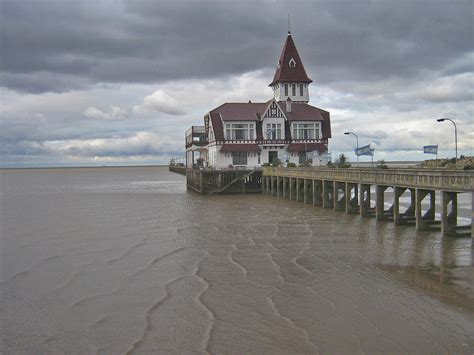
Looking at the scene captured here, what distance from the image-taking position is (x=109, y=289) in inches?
554

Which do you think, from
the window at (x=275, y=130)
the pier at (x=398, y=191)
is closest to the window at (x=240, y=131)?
the window at (x=275, y=130)

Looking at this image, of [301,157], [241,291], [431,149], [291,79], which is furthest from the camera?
[291,79]

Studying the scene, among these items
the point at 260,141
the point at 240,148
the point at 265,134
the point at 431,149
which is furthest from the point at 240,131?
the point at 431,149

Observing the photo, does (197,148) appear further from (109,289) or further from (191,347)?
(191,347)

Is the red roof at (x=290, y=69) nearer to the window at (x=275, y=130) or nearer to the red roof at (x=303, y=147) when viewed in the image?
the window at (x=275, y=130)

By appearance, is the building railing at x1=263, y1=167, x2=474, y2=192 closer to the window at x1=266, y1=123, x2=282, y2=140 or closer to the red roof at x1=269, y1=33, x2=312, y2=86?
the window at x1=266, y1=123, x2=282, y2=140

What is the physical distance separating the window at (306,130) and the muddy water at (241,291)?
106ft

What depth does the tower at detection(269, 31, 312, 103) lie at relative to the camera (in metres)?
65.1

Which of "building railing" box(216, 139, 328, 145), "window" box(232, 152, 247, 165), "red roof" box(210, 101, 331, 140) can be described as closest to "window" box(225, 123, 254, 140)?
"building railing" box(216, 139, 328, 145)

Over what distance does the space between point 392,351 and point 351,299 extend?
3.14m

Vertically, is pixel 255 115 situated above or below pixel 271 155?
above

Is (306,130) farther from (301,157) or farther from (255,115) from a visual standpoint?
(255,115)

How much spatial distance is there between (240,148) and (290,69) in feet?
54.2

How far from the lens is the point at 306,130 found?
56.8 meters
